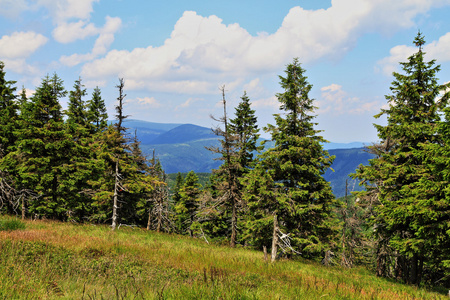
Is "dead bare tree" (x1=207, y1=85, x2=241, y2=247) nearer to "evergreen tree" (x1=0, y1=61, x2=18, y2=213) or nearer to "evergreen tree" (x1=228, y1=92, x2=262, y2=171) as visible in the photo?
"evergreen tree" (x1=228, y1=92, x2=262, y2=171)

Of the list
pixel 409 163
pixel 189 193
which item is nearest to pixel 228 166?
pixel 409 163

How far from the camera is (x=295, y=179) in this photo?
58.7ft

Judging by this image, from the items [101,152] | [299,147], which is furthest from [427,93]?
[101,152]

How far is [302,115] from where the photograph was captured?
1803cm

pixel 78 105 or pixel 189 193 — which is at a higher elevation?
pixel 78 105

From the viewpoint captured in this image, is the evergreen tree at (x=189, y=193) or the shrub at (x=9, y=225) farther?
the evergreen tree at (x=189, y=193)

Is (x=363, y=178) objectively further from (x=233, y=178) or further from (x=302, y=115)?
(x=233, y=178)

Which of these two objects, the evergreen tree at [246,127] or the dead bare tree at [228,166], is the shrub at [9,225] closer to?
the dead bare tree at [228,166]

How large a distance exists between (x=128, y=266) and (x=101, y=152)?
1666 centimetres

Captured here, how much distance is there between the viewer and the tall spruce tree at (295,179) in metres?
16.7

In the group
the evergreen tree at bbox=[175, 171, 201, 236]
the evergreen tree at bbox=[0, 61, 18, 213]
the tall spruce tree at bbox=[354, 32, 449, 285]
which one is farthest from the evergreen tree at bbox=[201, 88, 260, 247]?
the evergreen tree at bbox=[0, 61, 18, 213]

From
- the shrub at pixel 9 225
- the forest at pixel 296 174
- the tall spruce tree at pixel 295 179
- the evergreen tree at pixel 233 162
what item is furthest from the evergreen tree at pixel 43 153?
the tall spruce tree at pixel 295 179

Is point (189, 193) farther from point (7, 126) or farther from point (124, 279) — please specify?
point (124, 279)

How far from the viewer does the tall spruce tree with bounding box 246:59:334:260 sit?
16.7 meters
